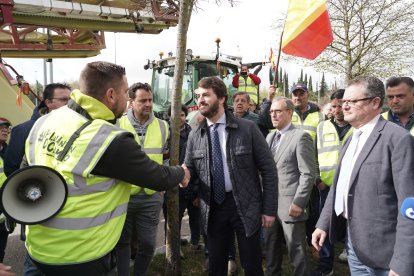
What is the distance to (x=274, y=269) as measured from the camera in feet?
12.0

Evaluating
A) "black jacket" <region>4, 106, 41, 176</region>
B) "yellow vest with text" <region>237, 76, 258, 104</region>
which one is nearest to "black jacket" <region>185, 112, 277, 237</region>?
"black jacket" <region>4, 106, 41, 176</region>

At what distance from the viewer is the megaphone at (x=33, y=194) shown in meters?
1.85

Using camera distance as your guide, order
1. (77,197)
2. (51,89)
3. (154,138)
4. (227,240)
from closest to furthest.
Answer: (77,197), (227,240), (154,138), (51,89)

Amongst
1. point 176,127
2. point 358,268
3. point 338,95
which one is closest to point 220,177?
point 176,127

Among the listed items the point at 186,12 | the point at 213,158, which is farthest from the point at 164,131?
the point at 186,12

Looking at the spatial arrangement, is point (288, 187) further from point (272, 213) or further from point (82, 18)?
point (82, 18)

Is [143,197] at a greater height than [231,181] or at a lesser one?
lesser

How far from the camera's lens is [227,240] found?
3.17 m

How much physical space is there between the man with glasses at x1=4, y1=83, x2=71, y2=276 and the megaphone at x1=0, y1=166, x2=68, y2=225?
765mm

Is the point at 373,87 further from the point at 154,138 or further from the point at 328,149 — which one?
the point at 154,138

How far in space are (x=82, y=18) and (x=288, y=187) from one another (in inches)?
129

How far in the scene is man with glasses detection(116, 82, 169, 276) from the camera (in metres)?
3.55

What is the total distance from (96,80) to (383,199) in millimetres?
1832

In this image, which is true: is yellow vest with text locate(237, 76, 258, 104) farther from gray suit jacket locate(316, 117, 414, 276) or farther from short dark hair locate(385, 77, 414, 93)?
gray suit jacket locate(316, 117, 414, 276)
